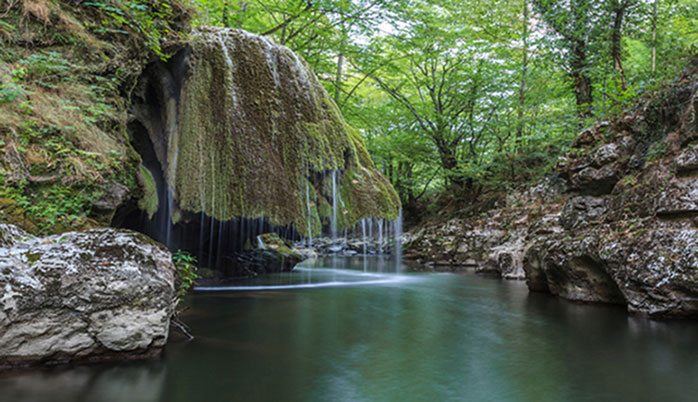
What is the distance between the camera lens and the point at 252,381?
317cm

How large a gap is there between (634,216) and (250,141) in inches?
268

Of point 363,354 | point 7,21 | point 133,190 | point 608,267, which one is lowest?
point 363,354

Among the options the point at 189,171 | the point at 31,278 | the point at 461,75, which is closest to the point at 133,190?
the point at 189,171

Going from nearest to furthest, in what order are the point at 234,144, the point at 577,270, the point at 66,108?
the point at 66,108 → the point at 577,270 → the point at 234,144

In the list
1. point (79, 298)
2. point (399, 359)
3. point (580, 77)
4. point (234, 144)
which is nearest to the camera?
point (79, 298)

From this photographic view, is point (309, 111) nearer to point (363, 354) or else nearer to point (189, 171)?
point (189, 171)

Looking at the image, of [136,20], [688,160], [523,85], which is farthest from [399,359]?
[523,85]

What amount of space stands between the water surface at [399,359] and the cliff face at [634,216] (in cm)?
47

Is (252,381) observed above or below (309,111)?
below

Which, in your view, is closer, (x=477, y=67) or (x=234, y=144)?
(x=234, y=144)

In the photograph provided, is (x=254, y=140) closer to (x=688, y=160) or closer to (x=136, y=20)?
(x=136, y=20)

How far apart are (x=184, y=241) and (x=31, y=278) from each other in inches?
240

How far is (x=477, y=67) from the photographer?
17438 mm

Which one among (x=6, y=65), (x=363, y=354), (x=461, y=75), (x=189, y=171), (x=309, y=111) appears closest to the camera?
(x=363, y=354)
